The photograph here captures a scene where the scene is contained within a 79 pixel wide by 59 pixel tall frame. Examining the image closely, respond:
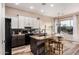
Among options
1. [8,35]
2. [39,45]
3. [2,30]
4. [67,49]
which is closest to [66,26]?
[67,49]

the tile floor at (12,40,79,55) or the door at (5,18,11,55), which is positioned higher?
the door at (5,18,11,55)

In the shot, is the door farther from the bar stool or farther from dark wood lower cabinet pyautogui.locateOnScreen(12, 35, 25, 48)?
the bar stool

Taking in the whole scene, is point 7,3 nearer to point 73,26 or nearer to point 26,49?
point 26,49

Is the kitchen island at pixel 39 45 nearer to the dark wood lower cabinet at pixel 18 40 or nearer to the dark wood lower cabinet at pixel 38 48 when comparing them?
the dark wood lower cabinet at pixel 38 48

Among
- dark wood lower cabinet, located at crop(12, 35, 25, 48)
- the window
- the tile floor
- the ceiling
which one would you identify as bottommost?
the tile floor

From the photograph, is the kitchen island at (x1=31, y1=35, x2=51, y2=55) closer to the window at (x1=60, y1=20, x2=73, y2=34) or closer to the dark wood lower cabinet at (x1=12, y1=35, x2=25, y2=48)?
the dark wood lower cabinet at (x1=12, y1=35, x2=25, y2=48)

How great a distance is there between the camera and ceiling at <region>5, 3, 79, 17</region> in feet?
6.40

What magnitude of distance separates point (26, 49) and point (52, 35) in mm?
557

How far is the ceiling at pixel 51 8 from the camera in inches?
76.9

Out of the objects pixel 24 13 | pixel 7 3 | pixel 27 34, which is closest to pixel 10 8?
pixel 7 3

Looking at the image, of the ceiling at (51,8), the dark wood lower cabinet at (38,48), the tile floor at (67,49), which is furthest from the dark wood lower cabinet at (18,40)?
the ceiling at (51,8)

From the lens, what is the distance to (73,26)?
201cm

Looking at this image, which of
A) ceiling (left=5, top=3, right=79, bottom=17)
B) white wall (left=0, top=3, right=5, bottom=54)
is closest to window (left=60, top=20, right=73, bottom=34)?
ceiling (left=5, top=3, right=79, bottom=17)

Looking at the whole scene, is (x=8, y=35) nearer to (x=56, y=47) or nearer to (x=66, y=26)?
(x=56, y=47)
